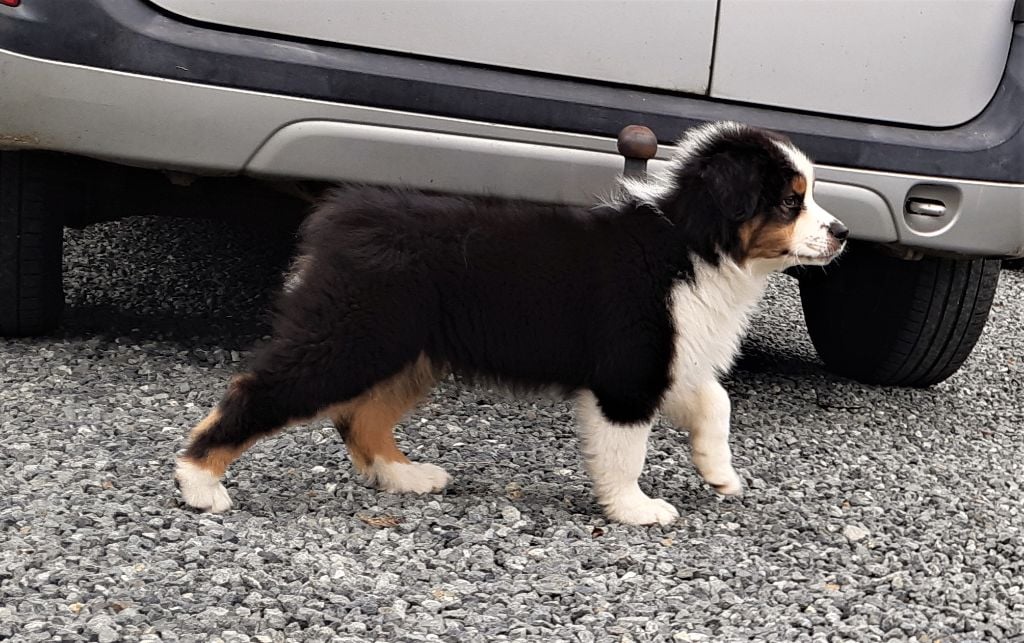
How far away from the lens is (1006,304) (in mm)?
8336

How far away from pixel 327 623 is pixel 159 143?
5.90 ft

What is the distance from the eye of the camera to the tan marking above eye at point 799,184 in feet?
12.1

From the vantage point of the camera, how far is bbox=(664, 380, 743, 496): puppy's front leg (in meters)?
3.82

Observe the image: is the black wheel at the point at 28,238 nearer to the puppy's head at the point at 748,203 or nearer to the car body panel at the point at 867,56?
the puppy's head at the point at 748,203

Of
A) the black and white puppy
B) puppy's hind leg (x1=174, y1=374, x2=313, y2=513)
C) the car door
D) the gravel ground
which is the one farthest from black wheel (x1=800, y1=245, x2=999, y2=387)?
puppy's hind leg (x1=174, y1=374, x2=313, y2=513)

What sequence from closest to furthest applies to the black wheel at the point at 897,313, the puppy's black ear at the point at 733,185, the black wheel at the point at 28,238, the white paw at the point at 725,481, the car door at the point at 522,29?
the puppy's black ear at the point at 733,185, the white paw at the point at 725,481, the car door at the point at 522,29, the black wheel at the point at 28,238, the black wheel at the point at 897,313

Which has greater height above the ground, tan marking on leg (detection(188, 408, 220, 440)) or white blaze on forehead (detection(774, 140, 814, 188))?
white blaze on forehead (detection(774, 140, 814, 188))

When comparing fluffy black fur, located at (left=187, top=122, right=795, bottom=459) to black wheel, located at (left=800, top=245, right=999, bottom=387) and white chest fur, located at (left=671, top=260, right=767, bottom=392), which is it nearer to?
white chest fur, located at (left=671, top=260, right=767, bottom=392)

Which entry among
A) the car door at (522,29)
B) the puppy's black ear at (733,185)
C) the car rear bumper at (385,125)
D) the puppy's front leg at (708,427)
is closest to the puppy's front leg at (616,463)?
the puppy's front leg at (708,427)

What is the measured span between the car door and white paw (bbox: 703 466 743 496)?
1.27m

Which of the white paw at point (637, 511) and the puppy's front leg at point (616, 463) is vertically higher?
the puppy's front leg at point (616, 463)

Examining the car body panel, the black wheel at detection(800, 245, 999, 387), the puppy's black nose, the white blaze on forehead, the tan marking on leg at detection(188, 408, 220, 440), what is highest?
the car body panel

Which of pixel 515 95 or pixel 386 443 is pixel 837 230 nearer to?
pixel 515 95

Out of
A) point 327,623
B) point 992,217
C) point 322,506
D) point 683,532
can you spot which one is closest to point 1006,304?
point 992,217
